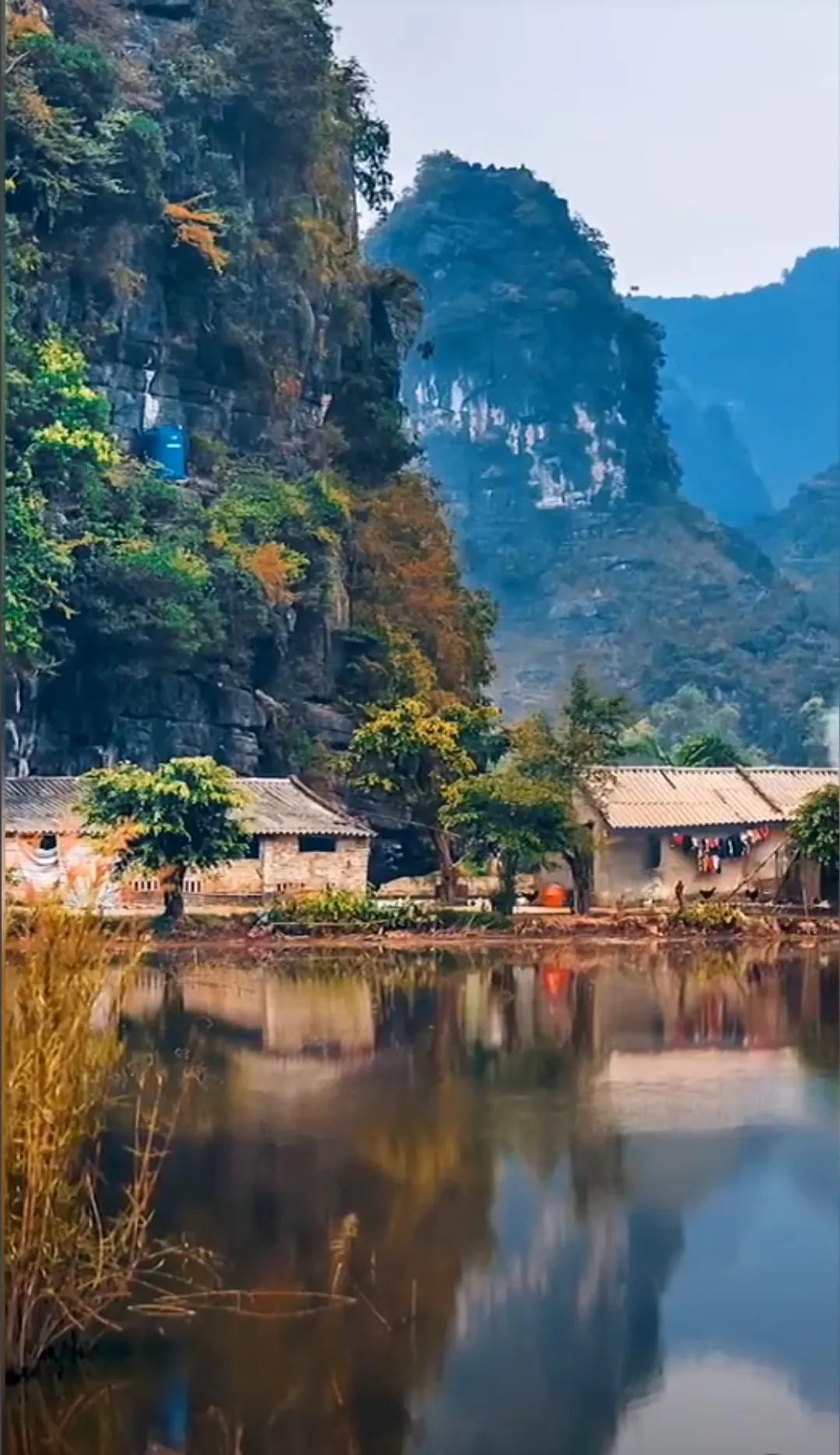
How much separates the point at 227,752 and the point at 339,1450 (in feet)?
10.5

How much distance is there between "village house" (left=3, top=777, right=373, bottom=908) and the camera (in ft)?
16.9

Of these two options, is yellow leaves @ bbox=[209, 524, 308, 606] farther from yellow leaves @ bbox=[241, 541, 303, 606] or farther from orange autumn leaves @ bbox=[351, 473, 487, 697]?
orange autumn leaves @ bbox=[351, 473, 487, 697]

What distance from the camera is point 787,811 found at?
21.3 ft

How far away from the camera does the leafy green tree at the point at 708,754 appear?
664 cm

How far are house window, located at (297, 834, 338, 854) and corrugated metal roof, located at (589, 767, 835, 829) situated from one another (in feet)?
3.71

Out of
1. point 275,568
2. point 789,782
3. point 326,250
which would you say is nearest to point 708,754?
point 789,782

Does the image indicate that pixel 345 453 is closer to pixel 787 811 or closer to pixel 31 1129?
pixel 787 811

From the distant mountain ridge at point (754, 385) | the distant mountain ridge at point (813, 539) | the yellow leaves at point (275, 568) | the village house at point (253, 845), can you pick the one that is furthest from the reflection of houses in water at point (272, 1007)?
the distant mountain ridge at point (754, 385)

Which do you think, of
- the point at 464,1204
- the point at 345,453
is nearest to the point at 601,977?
the point at 464,1204

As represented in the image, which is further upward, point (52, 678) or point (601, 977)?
point (52, 678)

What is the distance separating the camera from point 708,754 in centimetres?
670

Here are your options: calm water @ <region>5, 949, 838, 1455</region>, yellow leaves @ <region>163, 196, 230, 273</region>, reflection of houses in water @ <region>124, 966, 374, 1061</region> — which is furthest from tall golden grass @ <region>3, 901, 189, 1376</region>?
yellow leaves @ <region>163, 196, 230, 273</region>

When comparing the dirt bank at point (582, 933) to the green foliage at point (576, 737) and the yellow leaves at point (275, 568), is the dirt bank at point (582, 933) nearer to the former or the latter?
the green foliage at point (576, 737)

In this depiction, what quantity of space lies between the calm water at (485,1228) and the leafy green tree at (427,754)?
3.20 feet
